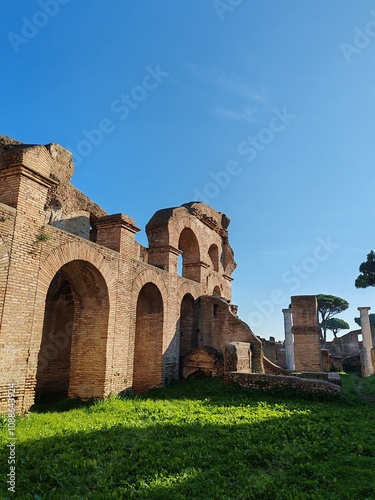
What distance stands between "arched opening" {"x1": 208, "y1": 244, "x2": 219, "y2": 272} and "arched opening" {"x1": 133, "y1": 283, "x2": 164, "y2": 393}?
6.17m

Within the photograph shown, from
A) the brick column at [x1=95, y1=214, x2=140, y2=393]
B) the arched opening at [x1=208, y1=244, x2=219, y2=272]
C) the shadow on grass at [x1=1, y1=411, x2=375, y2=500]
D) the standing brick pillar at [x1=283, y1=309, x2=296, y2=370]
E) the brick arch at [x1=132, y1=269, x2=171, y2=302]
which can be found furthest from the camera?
the standing brick pillar at [x1=283, y1=309, x2=296, y2=370]

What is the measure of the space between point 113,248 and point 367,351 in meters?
21.4

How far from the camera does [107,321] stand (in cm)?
887

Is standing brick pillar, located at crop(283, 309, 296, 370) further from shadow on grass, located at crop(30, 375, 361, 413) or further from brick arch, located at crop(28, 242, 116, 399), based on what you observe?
brick arch, located at crop(28, 242, 116, 399)

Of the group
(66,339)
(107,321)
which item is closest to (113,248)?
(107,321)

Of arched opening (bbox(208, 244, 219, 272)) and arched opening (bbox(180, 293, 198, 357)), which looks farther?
arched opening (bbox(208, 244, 219, 272))

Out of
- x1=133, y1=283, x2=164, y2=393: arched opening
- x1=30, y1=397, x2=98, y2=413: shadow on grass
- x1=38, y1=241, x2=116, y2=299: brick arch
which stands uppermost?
x1=38, y1=241, x2=116, y2=299: brick arch

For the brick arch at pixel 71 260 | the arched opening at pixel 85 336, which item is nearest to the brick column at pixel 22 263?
the brick arch at pixel 71 260

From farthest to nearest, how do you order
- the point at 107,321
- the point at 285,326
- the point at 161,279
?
the point at 285,326 < the point at 161,279 < the point at 107,321

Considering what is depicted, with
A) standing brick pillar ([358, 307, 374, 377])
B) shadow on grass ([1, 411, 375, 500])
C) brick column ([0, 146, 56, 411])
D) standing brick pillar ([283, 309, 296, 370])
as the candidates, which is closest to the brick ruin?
brick column ([0, 146, 56, 411])

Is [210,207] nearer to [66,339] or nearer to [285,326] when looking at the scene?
[66,339]

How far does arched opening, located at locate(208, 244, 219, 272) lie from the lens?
17219 mm

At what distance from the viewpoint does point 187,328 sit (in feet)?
45.2

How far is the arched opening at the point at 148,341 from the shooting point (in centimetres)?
1110
